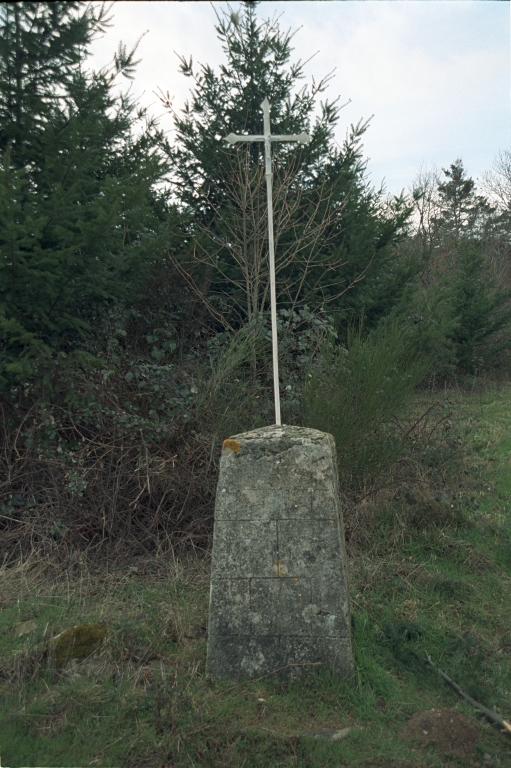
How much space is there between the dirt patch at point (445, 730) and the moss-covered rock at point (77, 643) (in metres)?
1.76

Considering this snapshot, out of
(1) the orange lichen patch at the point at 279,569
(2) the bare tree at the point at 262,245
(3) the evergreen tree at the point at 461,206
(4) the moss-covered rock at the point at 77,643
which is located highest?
(3) the evergreen tree at the point at 461,206

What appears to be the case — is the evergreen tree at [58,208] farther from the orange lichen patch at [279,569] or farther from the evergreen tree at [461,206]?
the evergreen tree at [461,206]

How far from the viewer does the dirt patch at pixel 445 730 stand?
3.01 metres

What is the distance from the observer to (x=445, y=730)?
3.09 metres

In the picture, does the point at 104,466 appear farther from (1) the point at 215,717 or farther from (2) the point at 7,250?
(1) the point at 215,717

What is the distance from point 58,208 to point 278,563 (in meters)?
3.49

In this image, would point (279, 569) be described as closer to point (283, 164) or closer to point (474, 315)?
point (283, 164)

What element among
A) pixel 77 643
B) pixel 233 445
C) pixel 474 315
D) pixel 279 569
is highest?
pixel 474 315

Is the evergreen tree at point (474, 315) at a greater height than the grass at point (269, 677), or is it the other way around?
the evergreen tree at point (474, 315)

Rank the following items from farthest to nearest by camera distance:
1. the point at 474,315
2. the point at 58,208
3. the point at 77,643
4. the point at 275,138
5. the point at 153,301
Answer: the point at 474,315, the point at 153,301, the point at 58,208, the point at 275,138, the point at 77,643

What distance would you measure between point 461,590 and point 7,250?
444cm

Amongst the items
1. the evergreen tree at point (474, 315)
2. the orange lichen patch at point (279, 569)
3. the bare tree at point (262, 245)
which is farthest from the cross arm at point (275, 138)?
the evergreen tree at point (474, 315)

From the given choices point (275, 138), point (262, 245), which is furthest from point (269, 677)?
point (262, 245)

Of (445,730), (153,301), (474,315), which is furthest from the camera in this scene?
(474,315)
